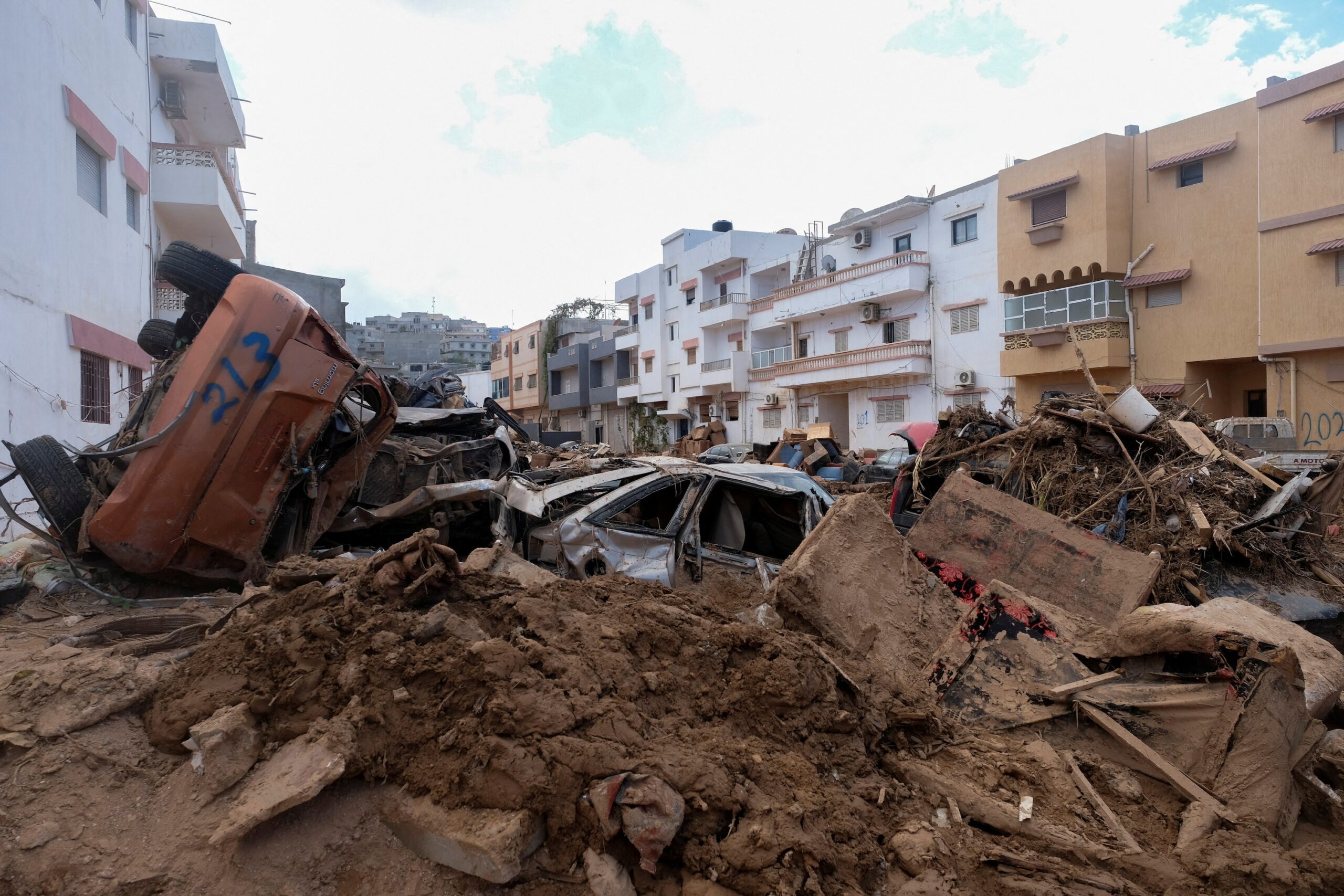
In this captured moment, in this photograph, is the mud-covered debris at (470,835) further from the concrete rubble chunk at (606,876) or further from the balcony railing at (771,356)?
the balcony railing at (771,356)

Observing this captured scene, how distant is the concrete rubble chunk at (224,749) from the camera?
2553 millimetres

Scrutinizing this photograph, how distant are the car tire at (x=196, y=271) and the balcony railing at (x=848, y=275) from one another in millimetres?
26478

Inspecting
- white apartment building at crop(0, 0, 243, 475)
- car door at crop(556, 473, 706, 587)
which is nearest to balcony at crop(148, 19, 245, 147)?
white apartment building at crop(0, 0, 243, 475)

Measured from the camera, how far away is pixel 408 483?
6793 millimetres

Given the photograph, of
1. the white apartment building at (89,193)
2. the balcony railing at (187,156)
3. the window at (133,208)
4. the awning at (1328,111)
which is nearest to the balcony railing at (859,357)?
the awning at (1328,111)

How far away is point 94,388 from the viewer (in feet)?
38.7

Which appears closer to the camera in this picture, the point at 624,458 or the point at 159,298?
the point at 624,458

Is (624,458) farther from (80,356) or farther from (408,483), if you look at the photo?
(80,356)

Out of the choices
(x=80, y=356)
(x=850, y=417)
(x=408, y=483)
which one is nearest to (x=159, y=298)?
(x=80, y=356)

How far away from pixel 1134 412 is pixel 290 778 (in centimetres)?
746

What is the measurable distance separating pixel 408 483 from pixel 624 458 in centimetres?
189

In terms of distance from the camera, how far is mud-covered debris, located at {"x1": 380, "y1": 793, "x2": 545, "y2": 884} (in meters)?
2.31

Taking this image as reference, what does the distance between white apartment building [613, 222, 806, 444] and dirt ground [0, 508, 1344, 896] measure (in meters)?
34.5

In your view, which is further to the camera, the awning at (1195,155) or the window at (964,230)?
the window at (964,230)
